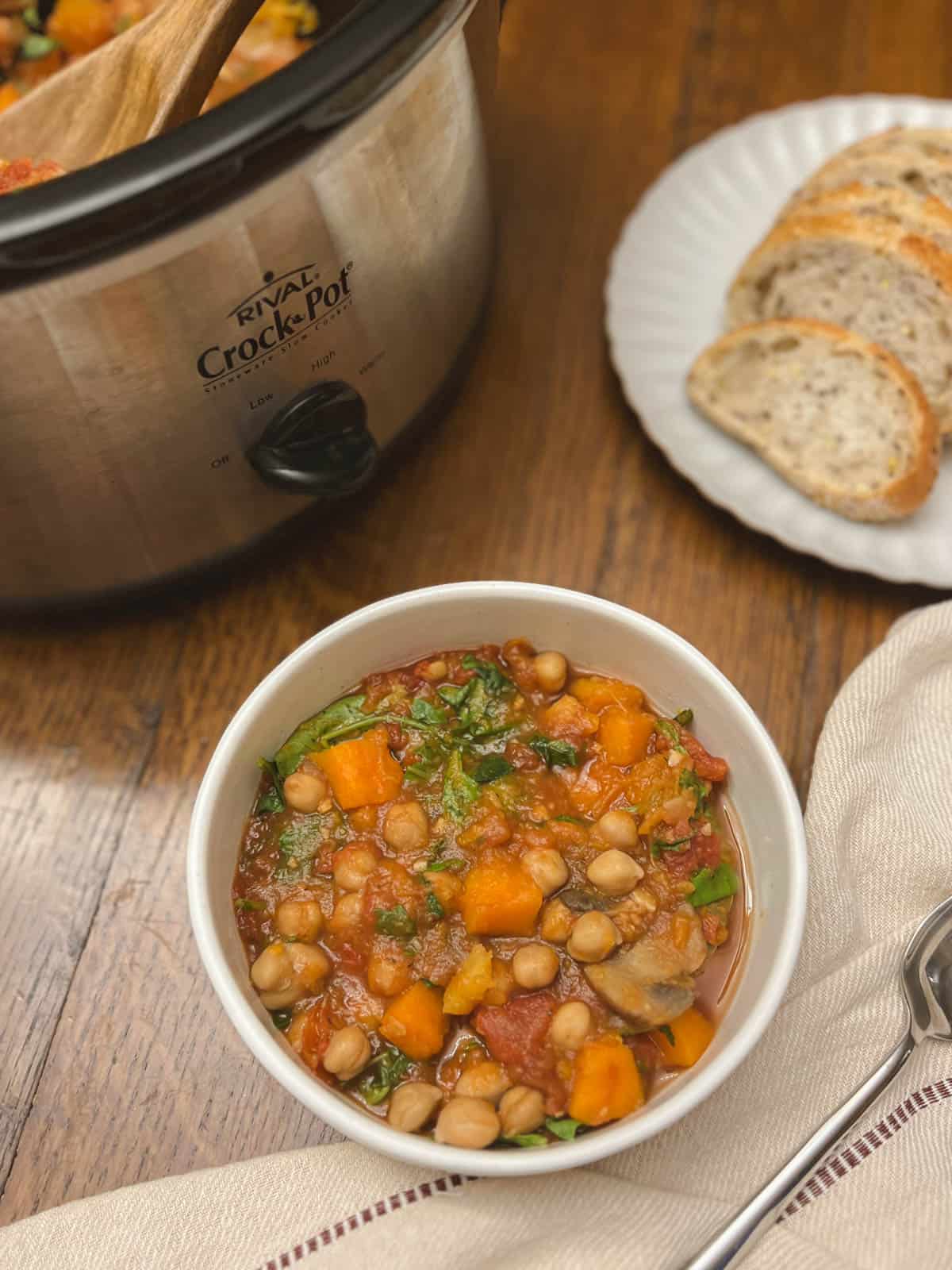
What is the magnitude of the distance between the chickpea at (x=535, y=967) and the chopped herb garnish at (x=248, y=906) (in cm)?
23

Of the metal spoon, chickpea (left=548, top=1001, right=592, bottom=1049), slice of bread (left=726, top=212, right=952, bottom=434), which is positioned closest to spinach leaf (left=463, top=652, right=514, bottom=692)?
chickpea (left=548, top=1001, right=592, bottom=1049)

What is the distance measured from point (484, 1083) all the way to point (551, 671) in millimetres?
385

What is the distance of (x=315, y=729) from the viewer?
107 cm

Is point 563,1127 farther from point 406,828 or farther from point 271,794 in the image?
point 271,794

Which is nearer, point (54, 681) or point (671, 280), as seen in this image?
point (54, 681)

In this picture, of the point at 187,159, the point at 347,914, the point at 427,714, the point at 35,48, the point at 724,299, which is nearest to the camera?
the point at 187,159

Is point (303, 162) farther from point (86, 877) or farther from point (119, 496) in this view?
point (86, 877)

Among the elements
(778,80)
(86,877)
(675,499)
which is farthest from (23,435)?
(778,80)

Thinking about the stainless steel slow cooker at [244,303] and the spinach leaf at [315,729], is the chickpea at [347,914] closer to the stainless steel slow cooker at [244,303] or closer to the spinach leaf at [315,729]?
the spinach leaf at [315,729]

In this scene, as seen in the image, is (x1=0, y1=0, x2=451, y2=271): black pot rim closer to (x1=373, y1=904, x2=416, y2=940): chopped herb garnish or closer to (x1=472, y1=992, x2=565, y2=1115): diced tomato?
(x1=373, y1=904, x2=416, y2=940): chopped herb garnish

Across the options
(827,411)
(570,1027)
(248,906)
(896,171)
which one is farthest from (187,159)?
(896,171)

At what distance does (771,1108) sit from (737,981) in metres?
0.17

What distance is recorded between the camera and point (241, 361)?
1.00 meters

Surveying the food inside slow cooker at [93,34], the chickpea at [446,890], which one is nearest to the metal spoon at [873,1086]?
the chickpea at [446,890]
